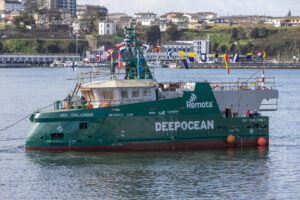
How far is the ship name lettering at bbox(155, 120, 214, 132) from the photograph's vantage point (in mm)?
29000

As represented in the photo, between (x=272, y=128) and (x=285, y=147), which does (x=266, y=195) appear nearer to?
(x=285, y=147)

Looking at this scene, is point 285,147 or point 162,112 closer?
point 162,112

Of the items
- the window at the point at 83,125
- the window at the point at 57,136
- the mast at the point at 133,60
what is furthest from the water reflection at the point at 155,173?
the mast at the point at 133,60

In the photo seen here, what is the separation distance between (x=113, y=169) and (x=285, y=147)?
1079 centimetres

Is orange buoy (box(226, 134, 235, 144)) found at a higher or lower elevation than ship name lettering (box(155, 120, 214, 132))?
lower

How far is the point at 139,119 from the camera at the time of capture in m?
28.6

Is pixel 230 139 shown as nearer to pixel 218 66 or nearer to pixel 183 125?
pixel 183 125

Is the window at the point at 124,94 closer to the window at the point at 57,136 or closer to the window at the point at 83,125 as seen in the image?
the window at the point at 83,125

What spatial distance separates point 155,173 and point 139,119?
342 centimetres

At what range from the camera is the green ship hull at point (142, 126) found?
2828cm

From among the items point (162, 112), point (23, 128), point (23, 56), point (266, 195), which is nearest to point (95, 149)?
point (162, 112)

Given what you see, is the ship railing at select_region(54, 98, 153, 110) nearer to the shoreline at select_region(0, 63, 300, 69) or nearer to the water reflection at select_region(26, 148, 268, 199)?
Answer: the water reflection at select_region(26, 148, 268, 199)

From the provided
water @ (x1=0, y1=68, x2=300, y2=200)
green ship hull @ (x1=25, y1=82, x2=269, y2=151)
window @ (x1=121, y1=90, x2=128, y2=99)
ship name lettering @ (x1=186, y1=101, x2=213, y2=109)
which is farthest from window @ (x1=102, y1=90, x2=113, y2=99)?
ship name lettering @ (x1=186, y1=101, x2=213, y2=109)

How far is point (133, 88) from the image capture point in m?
29.3
